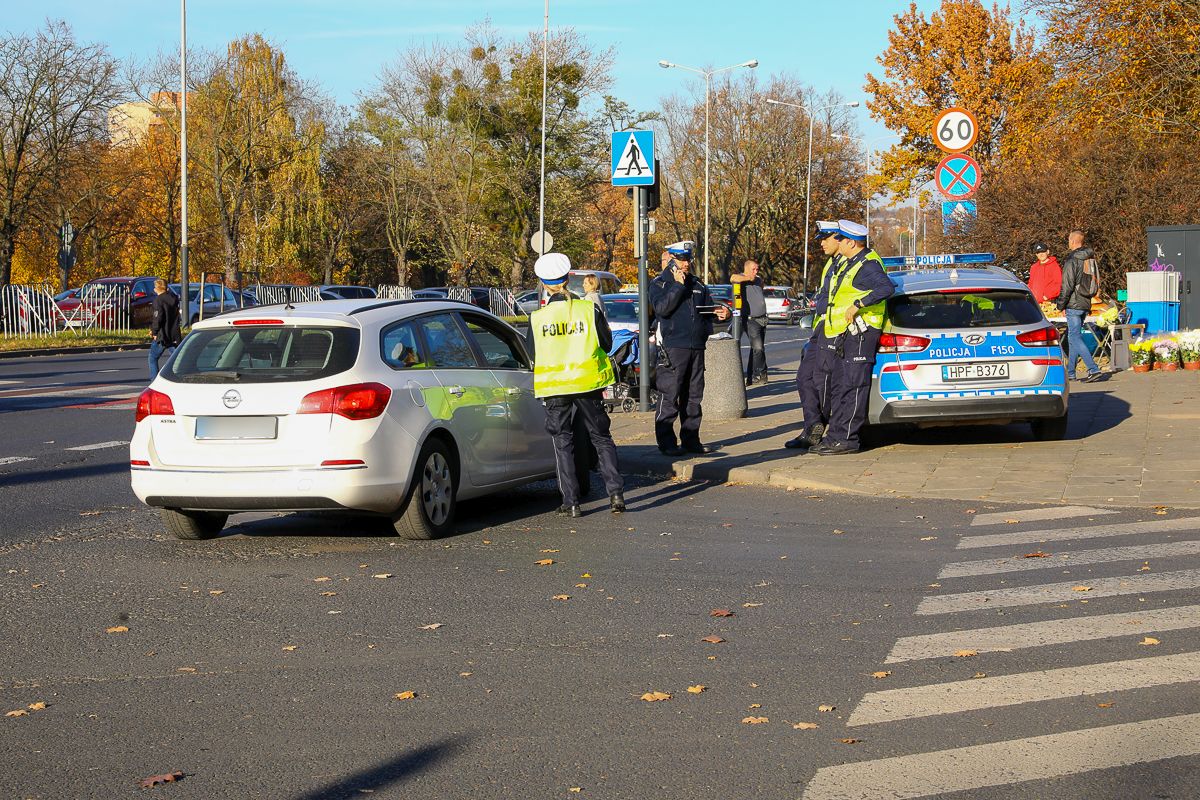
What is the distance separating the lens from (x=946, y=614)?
23.1 ft

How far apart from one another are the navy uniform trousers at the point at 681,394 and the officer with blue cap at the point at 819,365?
99 cm

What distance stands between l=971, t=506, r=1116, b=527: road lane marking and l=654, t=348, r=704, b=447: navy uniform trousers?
3594mm

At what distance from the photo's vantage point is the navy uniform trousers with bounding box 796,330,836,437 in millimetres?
13094

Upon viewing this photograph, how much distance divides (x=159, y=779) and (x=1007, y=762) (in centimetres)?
270

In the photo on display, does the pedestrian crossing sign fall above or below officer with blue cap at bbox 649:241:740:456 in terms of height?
above

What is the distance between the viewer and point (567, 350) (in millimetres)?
10258

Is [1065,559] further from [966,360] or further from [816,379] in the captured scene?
[816,379]

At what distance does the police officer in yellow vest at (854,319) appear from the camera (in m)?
12.5

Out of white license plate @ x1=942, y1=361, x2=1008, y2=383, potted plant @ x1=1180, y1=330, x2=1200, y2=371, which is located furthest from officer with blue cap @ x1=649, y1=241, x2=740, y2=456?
potted plant @ x1=1180, y1=330, x2=1200, y2=371

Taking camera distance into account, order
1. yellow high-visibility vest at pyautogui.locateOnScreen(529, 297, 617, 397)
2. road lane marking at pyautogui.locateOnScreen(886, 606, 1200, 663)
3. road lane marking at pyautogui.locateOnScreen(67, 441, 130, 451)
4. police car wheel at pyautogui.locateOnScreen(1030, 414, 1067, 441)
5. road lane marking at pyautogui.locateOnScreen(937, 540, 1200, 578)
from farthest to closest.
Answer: road lane marking at pyautogui.locateOnScreen(67, 441, 130, 451) < police car wheel at pyautogui.locateOnScreen(1030, 414, 1067, 441) < yellow high-visibility vest at pyautogui.locateOnScreen(529, 297, 617, 397) < road lane marking at pyautogui.locateOnScreen(937, 540, 1200, 578) < road lane marking at pyautogui.locateOnScreen(886, 606, 1200, 663)

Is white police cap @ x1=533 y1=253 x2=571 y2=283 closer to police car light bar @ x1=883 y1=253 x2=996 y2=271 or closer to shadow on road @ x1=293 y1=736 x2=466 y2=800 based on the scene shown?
shadow on road @ x1=293 y1=736 x2=466 y2=800

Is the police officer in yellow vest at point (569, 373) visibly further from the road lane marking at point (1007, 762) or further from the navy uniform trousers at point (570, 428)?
the road lane marking at point (1007, 762)

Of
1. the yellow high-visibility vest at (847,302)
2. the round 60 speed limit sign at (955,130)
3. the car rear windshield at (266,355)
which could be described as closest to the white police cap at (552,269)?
the car rear windshield at (266,355)

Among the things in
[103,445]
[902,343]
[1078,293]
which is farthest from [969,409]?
[103,445]
